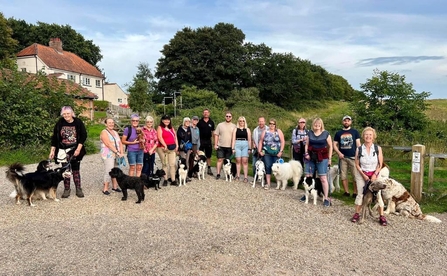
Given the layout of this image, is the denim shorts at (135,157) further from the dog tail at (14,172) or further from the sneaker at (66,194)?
the dog tail at (14,172)

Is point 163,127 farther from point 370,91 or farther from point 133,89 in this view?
point 133,89

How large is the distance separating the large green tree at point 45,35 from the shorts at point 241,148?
50102 mm

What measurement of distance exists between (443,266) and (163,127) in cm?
618

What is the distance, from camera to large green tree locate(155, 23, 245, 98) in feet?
148

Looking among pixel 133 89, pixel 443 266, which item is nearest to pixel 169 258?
pixel 443 266

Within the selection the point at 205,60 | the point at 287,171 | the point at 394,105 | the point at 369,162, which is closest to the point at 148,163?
the point at 287,171

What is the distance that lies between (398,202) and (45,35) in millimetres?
57432

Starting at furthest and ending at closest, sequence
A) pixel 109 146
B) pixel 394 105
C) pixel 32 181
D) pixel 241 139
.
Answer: pixel 394 105, pixel 241 139, pixel 109 146, pixel 32 181

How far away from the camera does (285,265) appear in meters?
4.28

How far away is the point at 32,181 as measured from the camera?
6840 millimetres

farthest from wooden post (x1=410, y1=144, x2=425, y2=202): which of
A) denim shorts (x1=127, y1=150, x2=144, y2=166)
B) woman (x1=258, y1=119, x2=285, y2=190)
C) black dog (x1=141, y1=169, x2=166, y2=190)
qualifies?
denim shorts (x1=127, y1=150, x2=144, y2=166)

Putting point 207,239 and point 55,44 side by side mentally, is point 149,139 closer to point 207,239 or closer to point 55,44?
point 207,239

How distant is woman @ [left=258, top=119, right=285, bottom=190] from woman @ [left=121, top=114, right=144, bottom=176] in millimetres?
3008

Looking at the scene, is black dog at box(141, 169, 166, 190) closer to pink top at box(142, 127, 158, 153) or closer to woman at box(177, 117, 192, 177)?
pink top at box(142, 127, 158, 153)
